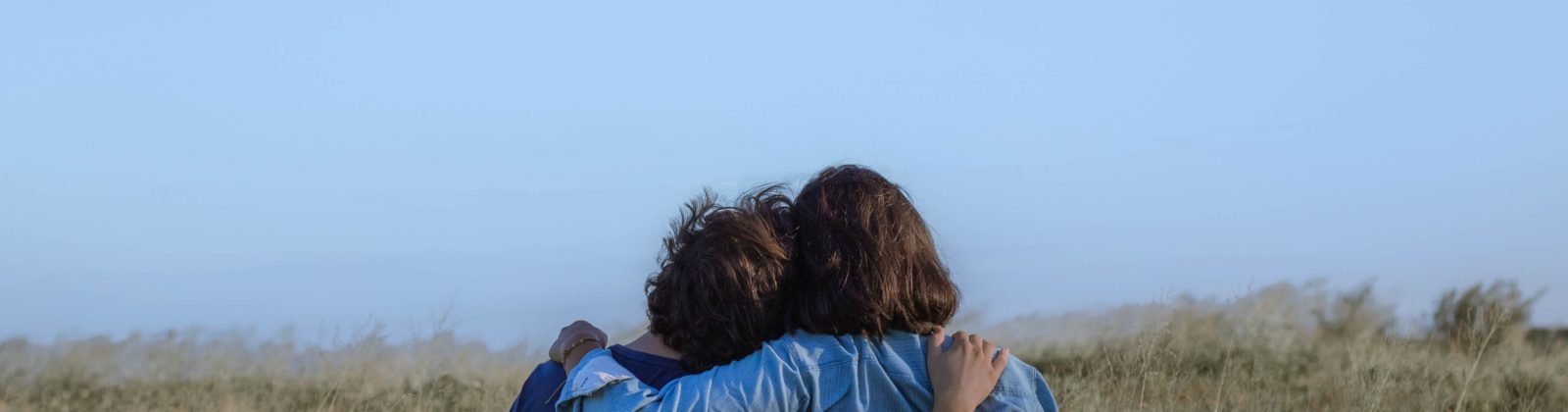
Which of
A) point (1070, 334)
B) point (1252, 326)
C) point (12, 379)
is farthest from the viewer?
point (1070, 334)

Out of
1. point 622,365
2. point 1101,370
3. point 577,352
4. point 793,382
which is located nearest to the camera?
point 793,382

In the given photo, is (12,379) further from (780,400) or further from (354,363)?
(780,400)

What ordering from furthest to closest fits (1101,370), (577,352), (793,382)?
(1101,370) → (577,352) → (793,382)

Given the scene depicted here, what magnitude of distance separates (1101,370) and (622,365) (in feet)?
16.3

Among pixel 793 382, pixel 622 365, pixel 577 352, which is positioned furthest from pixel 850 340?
pixel 577 352

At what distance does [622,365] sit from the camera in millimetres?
3188

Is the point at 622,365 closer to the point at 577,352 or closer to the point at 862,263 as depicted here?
the point at 577,352

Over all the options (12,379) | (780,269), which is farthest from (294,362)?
(780,269)

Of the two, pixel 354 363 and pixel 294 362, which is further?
pixel 294 362

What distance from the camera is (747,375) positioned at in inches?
115

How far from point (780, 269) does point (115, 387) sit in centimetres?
628

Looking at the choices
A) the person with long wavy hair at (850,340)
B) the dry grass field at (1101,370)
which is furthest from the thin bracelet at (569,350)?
the dry grass field at (1101,370)

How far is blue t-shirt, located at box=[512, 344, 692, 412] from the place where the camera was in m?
3.19

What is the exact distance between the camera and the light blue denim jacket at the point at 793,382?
2.91 metres
